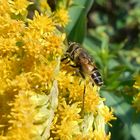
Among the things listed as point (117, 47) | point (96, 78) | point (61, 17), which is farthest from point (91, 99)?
point (117, 47)

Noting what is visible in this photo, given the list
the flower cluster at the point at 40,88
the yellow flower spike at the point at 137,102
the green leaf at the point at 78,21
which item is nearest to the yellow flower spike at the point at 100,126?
the flower cluster at the point at 40,88

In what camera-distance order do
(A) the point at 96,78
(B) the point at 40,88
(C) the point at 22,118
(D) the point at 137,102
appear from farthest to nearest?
(D) the point at 137,102 < (A) the point at 96,78 < (B) the point at 40,88 < (C) the point at 22,118

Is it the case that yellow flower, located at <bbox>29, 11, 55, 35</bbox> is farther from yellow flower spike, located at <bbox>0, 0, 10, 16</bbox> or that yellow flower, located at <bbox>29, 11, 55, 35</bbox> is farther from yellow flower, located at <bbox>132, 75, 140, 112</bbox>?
yellow flower, located at <bbox>132, 75, 140, 112</bbox>

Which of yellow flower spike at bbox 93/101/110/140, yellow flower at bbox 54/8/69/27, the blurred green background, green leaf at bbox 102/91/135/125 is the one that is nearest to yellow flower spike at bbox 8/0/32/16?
yellow flower at bbox 54/8/69/27

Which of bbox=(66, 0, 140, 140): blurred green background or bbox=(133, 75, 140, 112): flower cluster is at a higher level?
bbox=(66, 0, 140, 140): blurred green background

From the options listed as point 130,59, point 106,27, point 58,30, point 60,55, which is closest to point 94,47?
point 130,59

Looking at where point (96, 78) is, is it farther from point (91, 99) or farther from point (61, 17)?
point (61, 17)

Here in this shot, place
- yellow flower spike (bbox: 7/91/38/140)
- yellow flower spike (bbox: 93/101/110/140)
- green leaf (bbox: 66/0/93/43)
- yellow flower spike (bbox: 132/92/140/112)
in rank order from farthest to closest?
green leaf (bbox: 66/0/93/43) < yellow flower spike (bbox: 132/92/140/112) < yellow flower spike (bbox: 93/101/110/140) < yellow flower spike (bbox: 7/91/38/140)
